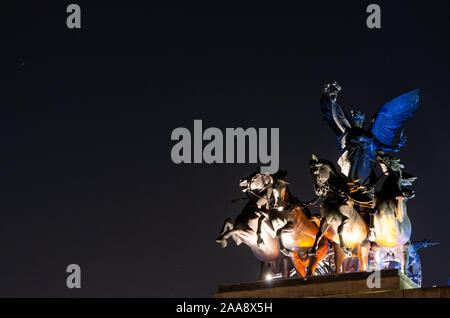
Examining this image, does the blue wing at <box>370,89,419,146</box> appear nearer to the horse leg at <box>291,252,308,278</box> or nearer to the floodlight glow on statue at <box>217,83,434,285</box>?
the floodlight glow on statue at <box>217,83,434,285</box>

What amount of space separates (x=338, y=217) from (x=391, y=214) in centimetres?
111

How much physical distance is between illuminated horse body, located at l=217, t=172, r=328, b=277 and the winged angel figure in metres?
1.97

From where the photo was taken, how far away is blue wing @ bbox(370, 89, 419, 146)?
19750 mm

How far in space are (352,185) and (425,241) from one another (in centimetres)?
246

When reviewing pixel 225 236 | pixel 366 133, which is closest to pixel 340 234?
pixel 225 236

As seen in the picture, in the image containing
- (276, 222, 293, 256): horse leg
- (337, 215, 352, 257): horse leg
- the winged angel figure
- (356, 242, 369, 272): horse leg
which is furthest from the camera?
the winged angel figure

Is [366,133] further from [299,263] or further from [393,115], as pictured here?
[299,263]

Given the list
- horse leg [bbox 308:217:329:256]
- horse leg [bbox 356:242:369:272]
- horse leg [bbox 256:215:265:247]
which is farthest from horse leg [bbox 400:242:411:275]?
horse leg [bbox 256:215:265:247]

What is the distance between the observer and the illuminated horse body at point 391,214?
640 inches

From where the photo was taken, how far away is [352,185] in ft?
54.7

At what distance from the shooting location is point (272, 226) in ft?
56.3
